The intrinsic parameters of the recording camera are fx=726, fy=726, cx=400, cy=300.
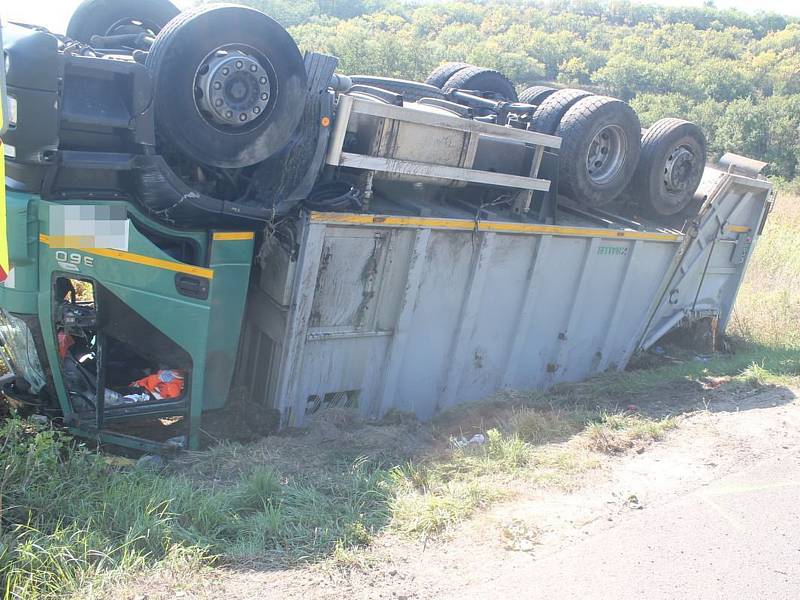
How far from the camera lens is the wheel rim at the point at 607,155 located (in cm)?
601

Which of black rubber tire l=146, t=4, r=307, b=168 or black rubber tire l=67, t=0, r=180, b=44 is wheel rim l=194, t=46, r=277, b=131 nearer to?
black rubber tire l=146, t=4, r=307, b=168

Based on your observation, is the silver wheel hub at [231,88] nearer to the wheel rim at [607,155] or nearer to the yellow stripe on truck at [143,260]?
the yellow stripe on truck at [143,260]

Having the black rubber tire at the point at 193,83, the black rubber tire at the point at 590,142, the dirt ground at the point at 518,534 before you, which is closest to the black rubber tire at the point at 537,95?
the black rubber tire at the point at 590,142

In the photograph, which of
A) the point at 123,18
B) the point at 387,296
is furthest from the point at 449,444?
the point at 123,18

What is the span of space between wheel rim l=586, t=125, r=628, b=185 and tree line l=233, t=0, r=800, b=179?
19264 millimetres

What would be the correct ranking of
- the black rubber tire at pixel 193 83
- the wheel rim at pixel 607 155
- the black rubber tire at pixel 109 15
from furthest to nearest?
1. the wheel rim at pixel 607 155
2. the black rubber tire at pixel 109 15
3. the black rubber tire at pixel 193 83

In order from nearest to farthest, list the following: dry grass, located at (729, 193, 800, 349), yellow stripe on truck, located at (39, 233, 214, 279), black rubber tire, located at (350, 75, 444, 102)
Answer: yellow stripe on truck, located at (39, 233, 214, 279) → black rubber tire, located at (350, 75, 444, 102) → dry grass, located at (729, 193, 800, 349)

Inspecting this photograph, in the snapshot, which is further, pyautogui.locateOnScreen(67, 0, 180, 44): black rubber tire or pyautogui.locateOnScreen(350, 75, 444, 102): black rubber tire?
pyautogui.locateOnScreen(350, 75, 444, 102): black rubber tire

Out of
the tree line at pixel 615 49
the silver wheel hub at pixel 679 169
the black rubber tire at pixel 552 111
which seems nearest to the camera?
the black rubber tire at pixel 552 111

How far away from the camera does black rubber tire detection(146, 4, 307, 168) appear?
375cm

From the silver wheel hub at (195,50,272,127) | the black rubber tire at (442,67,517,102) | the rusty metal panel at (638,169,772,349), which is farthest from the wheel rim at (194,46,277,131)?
the rusty metal panel at (638,169,772,349)

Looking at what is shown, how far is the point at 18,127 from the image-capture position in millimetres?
3355

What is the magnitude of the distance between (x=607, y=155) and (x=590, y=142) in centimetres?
47

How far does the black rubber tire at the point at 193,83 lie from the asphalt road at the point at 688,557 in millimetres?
2604
